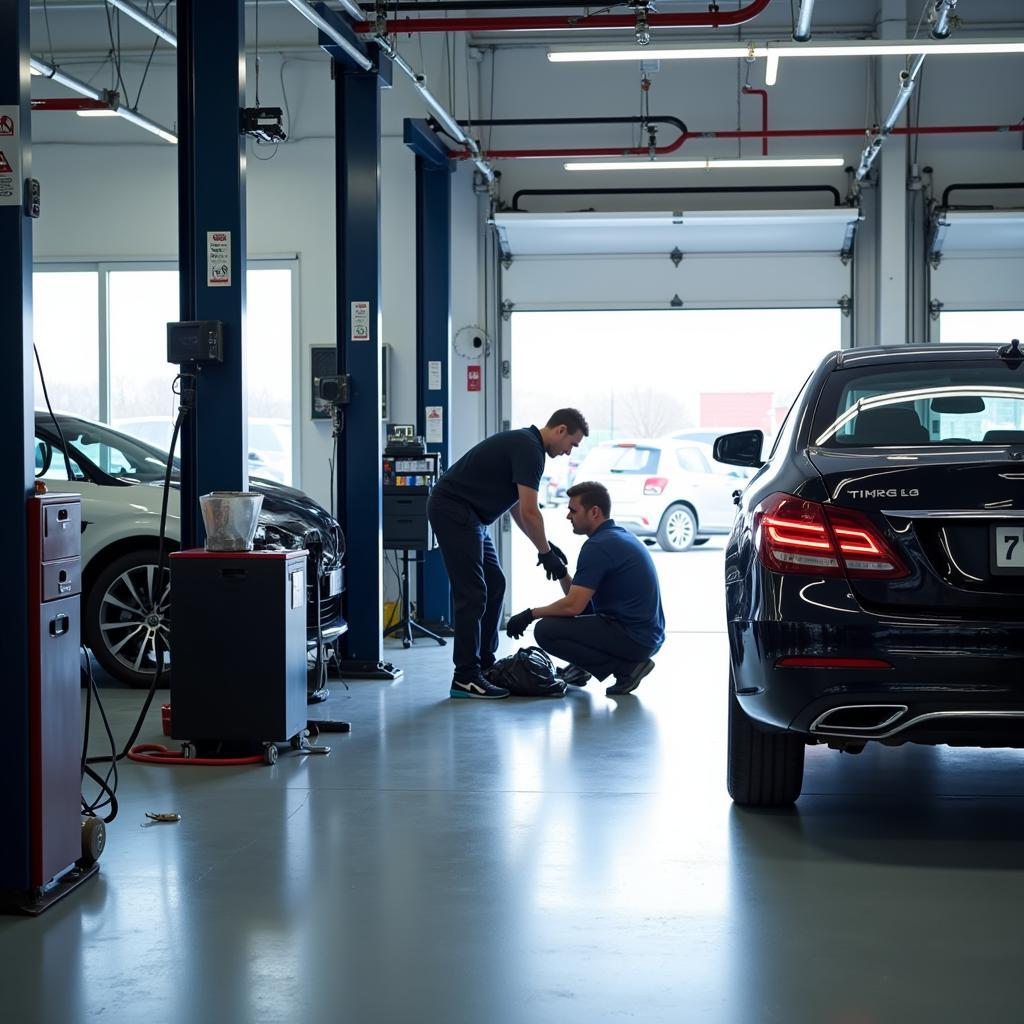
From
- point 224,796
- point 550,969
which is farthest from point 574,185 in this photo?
point 550,969

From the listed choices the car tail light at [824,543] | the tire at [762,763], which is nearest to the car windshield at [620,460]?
the tire at [762,763]

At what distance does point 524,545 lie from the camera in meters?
11.1

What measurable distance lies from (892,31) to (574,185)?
8.56 feet

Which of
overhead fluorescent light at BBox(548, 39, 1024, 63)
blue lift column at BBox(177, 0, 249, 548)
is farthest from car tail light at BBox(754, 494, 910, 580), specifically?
overhead fluorescent light at BBox(548, 39, 1024, 63)

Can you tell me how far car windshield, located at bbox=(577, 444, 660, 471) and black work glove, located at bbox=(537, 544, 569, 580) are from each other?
4460 mm

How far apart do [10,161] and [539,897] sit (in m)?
2.25

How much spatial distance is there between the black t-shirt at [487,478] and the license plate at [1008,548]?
351cm

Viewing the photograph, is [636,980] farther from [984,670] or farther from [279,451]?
[279,451]

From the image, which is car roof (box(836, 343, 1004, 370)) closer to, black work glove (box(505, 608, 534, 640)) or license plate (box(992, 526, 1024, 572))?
license plate (box(992, 526, 1024, 572))

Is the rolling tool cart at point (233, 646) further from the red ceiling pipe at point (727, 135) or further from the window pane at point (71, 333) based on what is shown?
the window pane at point (71, 333)

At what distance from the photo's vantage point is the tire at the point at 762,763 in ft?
13.7

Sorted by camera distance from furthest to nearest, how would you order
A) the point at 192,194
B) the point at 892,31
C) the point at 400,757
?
the point at 892,31 < the point at 192,194 < the point at 400,757

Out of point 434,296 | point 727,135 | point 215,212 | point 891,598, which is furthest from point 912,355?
point 727,135

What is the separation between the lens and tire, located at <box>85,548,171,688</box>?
6848 mm
